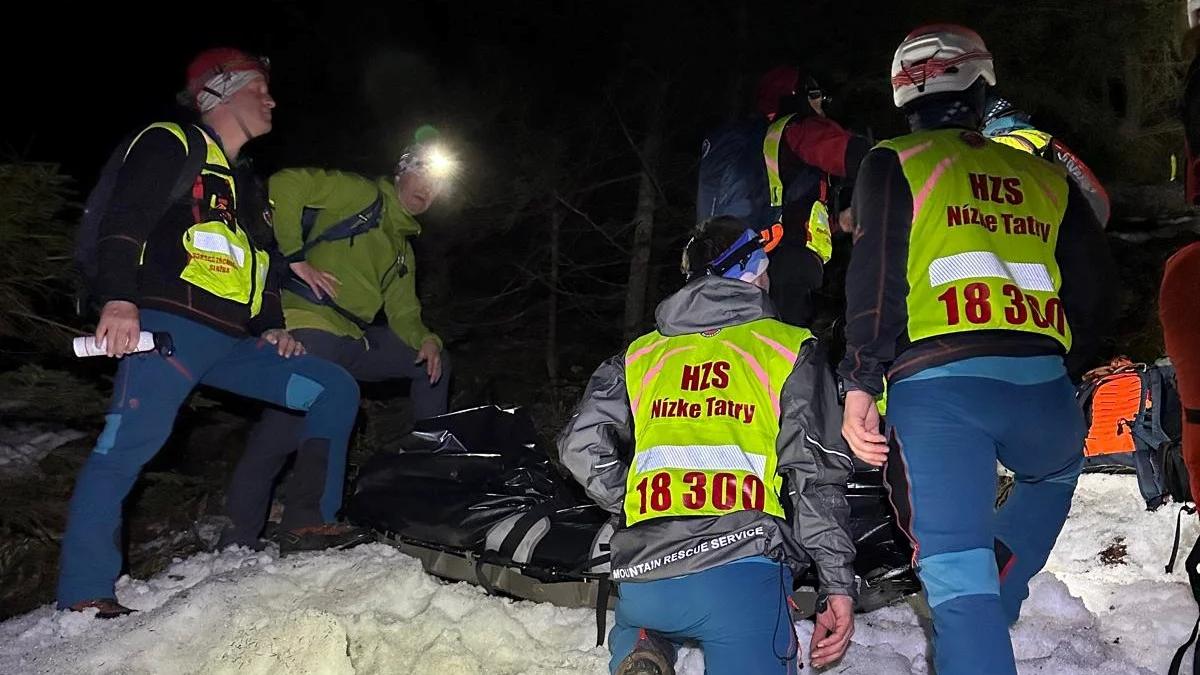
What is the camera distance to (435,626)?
Answer: 3.02 meters

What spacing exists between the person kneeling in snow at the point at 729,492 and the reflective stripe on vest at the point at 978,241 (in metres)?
0.41

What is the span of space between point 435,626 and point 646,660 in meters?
1.05

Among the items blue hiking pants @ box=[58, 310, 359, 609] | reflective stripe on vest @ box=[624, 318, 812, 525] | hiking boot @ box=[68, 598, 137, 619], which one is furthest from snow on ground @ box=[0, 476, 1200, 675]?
reflective stripe on vest @ box=[624, 318, 812, 525]

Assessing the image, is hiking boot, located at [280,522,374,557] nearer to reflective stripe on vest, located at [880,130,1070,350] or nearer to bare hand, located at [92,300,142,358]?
bare hand, located at [92,300,142,358]

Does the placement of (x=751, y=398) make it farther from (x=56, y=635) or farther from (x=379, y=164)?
(x=379, y=164)

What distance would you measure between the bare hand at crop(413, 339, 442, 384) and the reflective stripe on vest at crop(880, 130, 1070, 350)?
9.66 feet

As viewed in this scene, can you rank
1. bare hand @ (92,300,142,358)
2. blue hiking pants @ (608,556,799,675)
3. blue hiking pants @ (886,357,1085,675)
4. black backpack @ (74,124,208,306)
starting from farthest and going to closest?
1. black backpack @ (74,124,208,306)
2. bare hand @ (92,300,142,358)
3. blue hiking pants @ (608,556,799,675)
4. blue hiking pants @ (886,357,1085,675)

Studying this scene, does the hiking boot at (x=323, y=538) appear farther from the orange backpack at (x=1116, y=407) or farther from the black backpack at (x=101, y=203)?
the orange backpack at (x=1116, y=407)

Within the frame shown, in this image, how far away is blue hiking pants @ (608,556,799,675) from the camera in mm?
2215

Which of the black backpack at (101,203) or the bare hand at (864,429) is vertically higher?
the black backpack at (101,203)

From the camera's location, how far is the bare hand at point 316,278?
13.7 feet

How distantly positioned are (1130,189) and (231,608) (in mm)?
8868

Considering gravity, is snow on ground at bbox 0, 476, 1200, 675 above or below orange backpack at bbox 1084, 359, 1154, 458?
below

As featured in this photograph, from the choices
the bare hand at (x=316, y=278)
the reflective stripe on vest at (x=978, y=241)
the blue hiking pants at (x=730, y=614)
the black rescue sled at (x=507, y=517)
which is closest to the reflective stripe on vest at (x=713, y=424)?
the blue hiking pants at (x=730, y=614)
